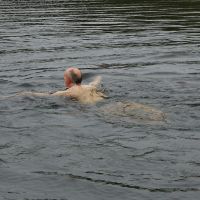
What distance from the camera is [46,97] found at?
1367 centimetres

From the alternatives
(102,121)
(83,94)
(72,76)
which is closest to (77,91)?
(83,94)

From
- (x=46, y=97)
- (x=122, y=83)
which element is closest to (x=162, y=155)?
(x=46, y=97)

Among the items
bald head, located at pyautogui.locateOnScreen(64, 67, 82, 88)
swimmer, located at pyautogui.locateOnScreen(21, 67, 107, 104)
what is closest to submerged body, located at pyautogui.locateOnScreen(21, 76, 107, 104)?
swimmer, located at pyautogui.locateOnScreen(21, 67, 107, 104)

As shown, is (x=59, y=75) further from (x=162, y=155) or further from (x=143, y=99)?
(x=162, y=155)

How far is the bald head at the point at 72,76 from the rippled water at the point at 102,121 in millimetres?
565

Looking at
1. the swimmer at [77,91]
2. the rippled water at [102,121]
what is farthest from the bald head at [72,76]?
the rippled water at [102,121]

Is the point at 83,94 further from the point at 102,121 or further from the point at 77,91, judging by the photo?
the point at 102,121

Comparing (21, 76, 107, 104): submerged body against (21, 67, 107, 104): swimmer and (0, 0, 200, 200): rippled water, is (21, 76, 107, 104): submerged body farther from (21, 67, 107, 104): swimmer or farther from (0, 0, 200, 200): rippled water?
(0, 0, 200, 200): rippled water

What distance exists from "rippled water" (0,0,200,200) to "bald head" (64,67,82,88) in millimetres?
565

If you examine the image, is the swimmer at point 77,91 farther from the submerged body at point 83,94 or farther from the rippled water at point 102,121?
the rippled water at point 102,121

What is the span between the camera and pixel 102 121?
38.3 ft

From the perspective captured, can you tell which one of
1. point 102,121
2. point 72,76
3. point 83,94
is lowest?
point 102,121

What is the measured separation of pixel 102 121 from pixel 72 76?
2.30 m

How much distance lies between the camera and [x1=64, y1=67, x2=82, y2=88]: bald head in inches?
528
